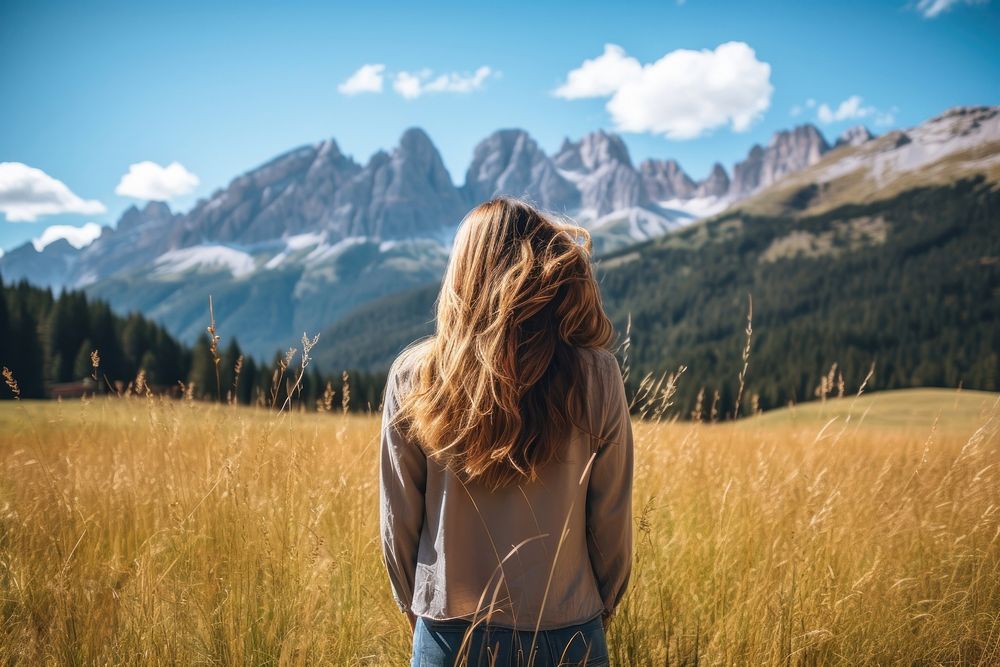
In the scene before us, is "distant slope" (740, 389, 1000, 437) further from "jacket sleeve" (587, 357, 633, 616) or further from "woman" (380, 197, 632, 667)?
"woman" (380, 197, 632, 667)

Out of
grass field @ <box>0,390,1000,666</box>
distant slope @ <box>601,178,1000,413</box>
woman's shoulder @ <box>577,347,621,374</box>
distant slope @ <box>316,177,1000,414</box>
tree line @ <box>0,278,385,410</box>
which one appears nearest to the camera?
woman's shoulder @ <box>577,347,621,374</box>

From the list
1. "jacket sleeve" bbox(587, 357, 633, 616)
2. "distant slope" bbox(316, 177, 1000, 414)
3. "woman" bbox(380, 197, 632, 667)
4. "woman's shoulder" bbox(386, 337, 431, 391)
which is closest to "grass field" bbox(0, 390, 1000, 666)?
"jacket sleeve" bbox(587, 357, 633, 616)

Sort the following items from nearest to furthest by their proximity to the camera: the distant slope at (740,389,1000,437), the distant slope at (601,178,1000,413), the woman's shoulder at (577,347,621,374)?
the woman's shoulder at (577,347,621,374)
the distant slope at (740,389,1000,437)
the distant slope at (601,178,1000,413)

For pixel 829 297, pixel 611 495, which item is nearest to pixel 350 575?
pixel 611 495

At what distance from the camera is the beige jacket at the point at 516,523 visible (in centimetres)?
212

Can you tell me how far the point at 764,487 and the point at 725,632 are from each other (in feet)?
4.24

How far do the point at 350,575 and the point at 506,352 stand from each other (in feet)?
7.39

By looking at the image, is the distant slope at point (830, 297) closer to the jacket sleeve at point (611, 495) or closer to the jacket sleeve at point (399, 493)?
the jacket sleeve at point (611, 495)

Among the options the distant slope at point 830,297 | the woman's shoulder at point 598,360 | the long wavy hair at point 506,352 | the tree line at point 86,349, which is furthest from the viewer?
the distant slope at point 830,297

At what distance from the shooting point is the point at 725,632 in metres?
2.81

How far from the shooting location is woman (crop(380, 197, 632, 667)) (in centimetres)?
206

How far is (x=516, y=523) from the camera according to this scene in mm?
2131

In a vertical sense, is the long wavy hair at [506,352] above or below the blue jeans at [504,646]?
above

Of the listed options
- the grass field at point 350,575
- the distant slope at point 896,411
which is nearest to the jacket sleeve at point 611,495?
the grass field at point 350,575
